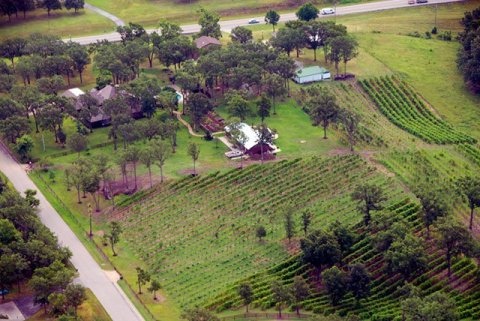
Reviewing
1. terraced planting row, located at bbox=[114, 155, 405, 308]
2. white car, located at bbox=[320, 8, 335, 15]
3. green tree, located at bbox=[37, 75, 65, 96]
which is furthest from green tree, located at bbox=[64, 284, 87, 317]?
white car, located at bbox=[320, 8, 335, 15]

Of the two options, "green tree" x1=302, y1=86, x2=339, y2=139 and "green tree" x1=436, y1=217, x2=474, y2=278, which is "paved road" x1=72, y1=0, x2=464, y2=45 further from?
"green tree" x1=436, y1=217, x2=474, y2=278

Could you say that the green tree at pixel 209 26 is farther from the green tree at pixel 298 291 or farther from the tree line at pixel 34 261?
the green tree at pixel 298 291

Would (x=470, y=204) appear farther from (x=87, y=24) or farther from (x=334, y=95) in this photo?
(x=87, y=24)

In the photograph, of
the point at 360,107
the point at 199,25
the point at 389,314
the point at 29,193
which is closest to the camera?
the point at 389,314

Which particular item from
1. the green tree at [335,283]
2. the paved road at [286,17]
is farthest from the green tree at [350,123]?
the paved road at [286,17]

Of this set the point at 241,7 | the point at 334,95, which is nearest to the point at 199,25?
the point at 241,7

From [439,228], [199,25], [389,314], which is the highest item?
[199,25]
